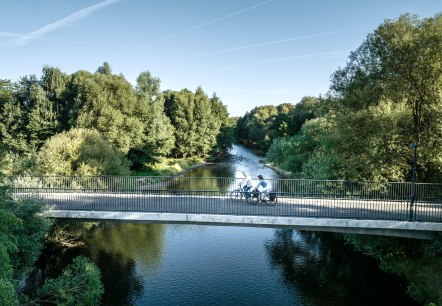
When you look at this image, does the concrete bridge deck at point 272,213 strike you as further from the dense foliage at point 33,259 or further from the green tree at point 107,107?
the green tree at point 107,107

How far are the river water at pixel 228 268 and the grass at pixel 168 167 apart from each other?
2319cm

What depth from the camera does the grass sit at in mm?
51237

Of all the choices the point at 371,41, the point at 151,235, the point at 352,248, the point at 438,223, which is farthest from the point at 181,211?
the point at 371,41

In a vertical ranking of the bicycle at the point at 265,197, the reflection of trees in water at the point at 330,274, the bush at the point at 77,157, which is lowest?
the reflection of trees in water at the point at 330,274

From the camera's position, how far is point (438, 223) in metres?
16.4

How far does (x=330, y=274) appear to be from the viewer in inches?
812

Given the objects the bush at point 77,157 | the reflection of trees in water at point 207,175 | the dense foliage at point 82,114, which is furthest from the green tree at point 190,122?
the bush at point 77,157

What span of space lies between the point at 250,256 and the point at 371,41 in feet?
51.3

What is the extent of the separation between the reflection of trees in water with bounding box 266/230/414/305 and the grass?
28330 millimetres

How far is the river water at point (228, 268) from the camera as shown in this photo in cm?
1786

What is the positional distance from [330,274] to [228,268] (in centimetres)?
580

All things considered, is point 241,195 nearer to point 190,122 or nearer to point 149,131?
Result: point 149,131

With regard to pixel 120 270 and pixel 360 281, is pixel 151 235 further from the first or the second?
pixel 360 281

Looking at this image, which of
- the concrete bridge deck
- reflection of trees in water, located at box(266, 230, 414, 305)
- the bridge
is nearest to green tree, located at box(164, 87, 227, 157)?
reflection of trees in water, located at box(266, 230, 414, 305)
